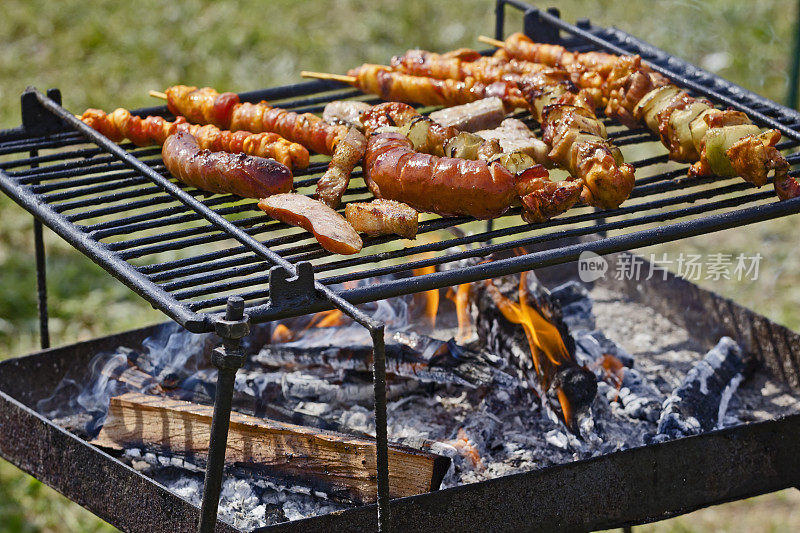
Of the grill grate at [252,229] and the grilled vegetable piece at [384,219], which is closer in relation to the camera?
the grill grate at [252,229]

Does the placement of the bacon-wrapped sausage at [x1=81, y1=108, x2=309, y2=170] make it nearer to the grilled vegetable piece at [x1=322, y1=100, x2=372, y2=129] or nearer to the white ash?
the grilled vegetable piece at [x1=322, y1=100, x2=372, y2=129]

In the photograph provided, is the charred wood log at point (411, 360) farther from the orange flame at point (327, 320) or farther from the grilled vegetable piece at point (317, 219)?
the grilled vegetable piece at point (317, 219)

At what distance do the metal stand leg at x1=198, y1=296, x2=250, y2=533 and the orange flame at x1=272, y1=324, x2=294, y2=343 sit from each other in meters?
1.51

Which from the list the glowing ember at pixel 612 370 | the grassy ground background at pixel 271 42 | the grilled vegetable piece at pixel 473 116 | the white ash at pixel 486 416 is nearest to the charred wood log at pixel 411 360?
the white ash at pixel 486 416

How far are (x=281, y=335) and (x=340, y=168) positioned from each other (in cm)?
93

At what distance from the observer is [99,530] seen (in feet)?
15.4

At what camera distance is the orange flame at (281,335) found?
3.84 m

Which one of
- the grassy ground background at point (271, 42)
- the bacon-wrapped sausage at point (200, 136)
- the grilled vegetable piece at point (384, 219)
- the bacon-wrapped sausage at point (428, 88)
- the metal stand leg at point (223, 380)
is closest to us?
the metal stand leg at point (223, 380)

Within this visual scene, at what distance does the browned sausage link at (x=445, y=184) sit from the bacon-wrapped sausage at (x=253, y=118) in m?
0.42

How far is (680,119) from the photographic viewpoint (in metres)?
3.40

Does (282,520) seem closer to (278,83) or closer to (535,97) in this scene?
(535,97)

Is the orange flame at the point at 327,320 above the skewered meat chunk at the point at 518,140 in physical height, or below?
below

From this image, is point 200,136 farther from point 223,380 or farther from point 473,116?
point 223,380

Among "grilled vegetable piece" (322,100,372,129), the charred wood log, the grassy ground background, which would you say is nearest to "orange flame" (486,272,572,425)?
the charred wood log
